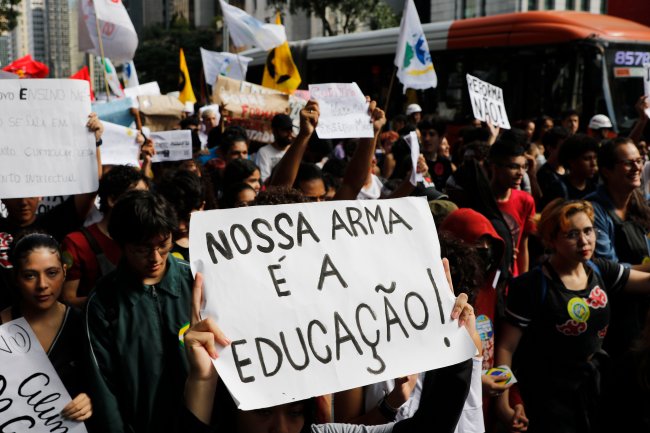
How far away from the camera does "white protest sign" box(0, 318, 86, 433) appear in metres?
2.62

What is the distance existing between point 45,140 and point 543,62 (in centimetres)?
1109

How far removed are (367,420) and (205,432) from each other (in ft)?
1.87

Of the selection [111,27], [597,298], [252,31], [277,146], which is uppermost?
[252,31]

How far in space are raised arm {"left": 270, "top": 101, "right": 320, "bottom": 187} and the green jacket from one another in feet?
6.06

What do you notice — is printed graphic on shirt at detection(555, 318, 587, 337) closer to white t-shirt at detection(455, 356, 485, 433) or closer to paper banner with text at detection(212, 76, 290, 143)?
white t-shirt at detection(455, 356, 485, 433)

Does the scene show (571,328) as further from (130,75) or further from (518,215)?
(130,75)

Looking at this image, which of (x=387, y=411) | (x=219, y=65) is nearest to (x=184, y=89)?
(x=219, y=65)

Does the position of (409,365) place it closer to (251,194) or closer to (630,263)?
(251,194)

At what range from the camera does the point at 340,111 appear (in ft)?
18.6

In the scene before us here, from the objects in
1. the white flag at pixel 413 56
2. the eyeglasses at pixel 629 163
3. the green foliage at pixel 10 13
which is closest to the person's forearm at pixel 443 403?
the eyeglasses at pixel 629 163

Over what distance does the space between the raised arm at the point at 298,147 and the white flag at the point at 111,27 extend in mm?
3741

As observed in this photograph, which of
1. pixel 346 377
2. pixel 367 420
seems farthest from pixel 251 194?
pixel 346 377

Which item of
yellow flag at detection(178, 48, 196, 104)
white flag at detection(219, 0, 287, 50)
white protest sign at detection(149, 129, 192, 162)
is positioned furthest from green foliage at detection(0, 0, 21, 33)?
white protest sign at detection(149, 129, 192, 162)

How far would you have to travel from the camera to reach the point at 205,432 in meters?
2.18
